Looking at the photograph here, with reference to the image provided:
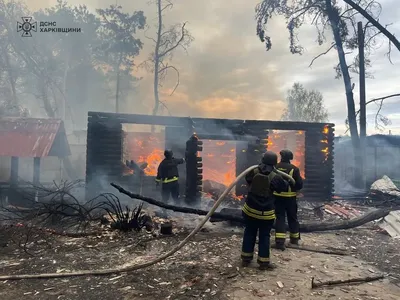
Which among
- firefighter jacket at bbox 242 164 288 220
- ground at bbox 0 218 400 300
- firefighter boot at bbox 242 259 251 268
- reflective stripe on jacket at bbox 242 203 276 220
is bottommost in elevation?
ground at bbox 0 218 400 300

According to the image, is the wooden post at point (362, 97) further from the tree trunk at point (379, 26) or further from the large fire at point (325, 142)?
the large fire at point (325, 142)

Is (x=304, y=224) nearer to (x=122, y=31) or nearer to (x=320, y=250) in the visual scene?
(x=320, y=250)

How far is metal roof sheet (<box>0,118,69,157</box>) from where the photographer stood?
11000 mm

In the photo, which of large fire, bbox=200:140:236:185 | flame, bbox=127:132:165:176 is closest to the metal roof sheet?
flame, bbox=127:132:165:176

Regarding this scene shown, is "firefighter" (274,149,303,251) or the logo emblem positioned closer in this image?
"firefighter" (274,149,303,251)

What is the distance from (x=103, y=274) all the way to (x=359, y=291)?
3.93 meters

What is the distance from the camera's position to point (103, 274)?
4.79 metres

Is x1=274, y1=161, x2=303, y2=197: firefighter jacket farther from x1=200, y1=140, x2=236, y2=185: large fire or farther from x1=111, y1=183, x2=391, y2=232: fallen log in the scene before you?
x1=200, y1=140, x2=236, y2=185: large fire

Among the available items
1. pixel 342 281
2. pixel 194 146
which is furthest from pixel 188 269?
pixel 194 146

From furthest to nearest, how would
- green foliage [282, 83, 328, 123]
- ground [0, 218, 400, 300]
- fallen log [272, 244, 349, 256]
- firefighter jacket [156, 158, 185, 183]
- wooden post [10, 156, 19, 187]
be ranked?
green foliage [282, 83, 328, 123]
wooden post [10, 156, 19, 187]
firefighter jacket [156, 158, 185, 183]
fallen log [272, 244, 349, 256]
ground [0, 218, 400, 300]

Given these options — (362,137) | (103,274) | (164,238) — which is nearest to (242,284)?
(103,274)

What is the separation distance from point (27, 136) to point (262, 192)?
1047 centimetres

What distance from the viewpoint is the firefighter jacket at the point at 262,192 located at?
505 cm

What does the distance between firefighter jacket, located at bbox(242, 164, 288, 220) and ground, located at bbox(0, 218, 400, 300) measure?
0.94m
